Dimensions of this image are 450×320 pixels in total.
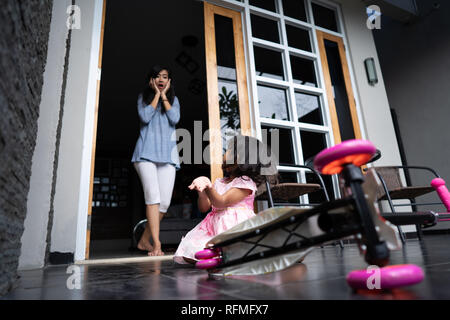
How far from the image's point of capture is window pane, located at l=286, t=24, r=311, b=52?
2867 millimetres

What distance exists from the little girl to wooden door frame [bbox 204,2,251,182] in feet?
2.58

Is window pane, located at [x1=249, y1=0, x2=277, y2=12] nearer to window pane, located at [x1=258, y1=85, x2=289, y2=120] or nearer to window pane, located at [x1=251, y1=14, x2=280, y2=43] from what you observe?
window pane, located at [x1=251, y1=14, x2=280, y2=43]

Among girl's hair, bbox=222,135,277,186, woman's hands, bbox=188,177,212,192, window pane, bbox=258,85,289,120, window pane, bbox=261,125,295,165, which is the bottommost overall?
woman's hands, bbox=188,177,212,192

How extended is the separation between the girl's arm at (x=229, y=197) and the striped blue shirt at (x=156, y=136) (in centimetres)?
119

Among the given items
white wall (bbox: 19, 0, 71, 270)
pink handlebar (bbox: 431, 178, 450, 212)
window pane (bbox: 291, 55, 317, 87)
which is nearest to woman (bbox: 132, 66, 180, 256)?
white wall (bbox: 19, 0, 71, 270)

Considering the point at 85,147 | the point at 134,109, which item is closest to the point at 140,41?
the point at 134,109

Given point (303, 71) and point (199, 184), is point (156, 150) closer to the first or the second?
point (199, 184)

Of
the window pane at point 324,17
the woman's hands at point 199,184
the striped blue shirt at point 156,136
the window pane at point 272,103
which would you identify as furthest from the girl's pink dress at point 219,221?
the window pane at point 324,17

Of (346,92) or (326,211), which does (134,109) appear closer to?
(346,92)

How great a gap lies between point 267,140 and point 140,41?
109 inches

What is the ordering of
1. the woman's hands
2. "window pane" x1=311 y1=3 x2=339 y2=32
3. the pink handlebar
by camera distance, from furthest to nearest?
1. "window pane" x1=311 y1=3 x2=339 y2=32
2. the pink handlebar
3. the woman's hands

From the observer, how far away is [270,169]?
5.31ft

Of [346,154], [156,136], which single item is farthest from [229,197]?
[156,136]

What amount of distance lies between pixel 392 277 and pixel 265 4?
9.60ft
